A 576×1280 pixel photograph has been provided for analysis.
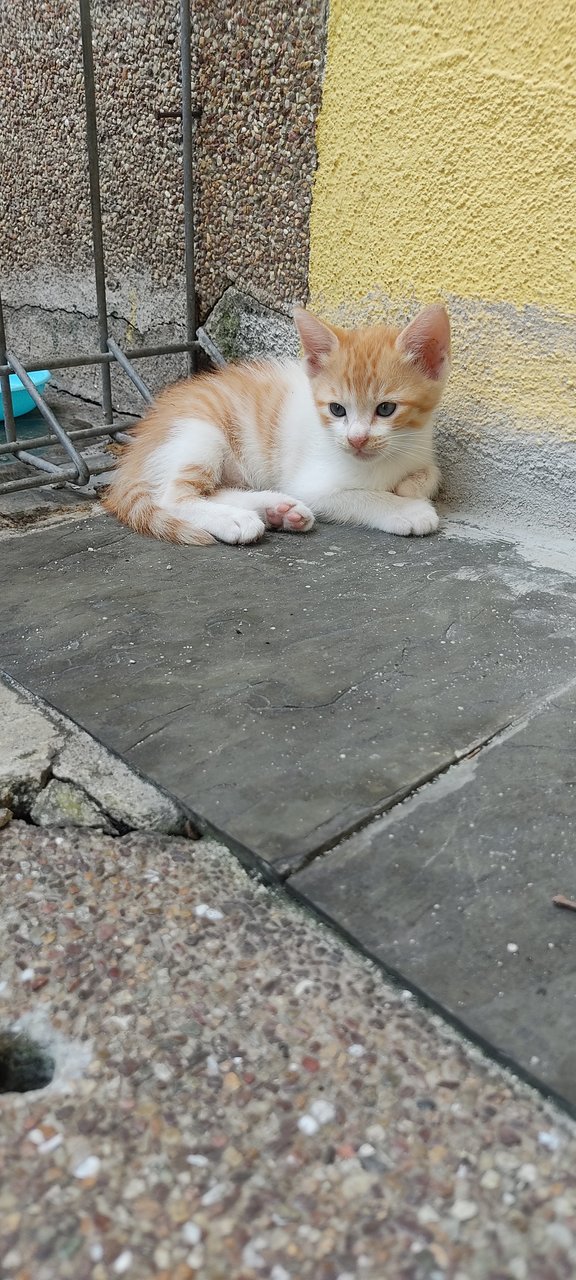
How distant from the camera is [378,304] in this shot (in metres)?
2.00

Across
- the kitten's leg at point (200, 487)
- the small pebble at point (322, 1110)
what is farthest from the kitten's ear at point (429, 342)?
the small pebble at point (322, 1110)

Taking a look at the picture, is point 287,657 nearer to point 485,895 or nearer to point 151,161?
point 485,895

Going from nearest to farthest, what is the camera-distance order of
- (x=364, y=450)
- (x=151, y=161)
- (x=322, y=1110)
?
(x=322, y=1110)
(x=364, y=450)
(x=151, y=161)

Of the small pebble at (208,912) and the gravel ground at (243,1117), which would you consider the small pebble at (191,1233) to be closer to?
the gravel ground at (243,1117)

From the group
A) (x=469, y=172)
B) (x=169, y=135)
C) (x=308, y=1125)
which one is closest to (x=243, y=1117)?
(x=308, y=1125)

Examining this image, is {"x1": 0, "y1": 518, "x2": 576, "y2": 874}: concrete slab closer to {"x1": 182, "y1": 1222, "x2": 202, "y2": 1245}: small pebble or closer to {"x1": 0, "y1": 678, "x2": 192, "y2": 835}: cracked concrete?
{"x1": 0, "y1": 678, "x2": 192, "y2": 835}: cracked concrete

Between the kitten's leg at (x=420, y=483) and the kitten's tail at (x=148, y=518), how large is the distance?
0.47 m

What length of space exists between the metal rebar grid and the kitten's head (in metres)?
0.63

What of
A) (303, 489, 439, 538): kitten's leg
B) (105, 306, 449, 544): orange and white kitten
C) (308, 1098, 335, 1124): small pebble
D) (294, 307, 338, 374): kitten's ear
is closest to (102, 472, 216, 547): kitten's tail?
(105, 306, 449, 544): orange and white kitten

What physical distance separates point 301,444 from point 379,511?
288 millimetres

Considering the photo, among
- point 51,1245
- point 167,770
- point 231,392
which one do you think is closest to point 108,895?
point 167,770

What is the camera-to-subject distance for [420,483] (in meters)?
1.93

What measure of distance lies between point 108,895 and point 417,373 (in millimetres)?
1314

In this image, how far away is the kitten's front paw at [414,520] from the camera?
1834 millimetres
